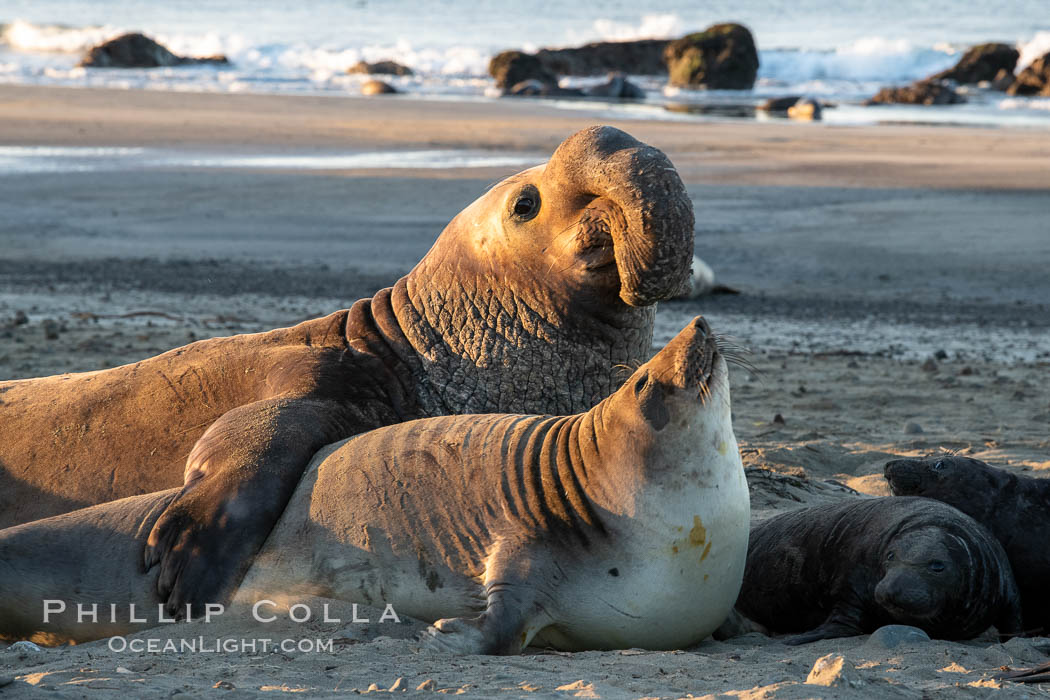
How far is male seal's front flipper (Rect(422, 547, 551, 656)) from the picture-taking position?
3.70 metres

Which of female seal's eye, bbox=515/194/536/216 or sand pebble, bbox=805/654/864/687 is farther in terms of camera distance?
female seal's eye, bbox=515/194/536/216

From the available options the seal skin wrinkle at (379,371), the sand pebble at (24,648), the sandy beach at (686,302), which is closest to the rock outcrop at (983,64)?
the sandy beach at (686,302)

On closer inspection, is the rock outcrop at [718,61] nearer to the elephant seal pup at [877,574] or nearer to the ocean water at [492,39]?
the ocean water at [492,39]

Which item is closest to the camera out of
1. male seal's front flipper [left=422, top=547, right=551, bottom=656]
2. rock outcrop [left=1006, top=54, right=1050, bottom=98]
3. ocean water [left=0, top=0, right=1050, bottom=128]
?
male seal's front flipper [left=422, top=547, right=551, bottom=656]

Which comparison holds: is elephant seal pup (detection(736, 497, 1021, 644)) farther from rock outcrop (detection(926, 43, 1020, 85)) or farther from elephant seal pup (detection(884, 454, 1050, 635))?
rock outcrop (detection(926, 43, 1020, 85))

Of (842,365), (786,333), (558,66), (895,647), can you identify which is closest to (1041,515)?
(895,647)

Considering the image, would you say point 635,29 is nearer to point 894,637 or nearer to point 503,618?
point 894,637

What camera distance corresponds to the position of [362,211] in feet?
50.3

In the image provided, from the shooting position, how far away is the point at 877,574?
14.1 feet

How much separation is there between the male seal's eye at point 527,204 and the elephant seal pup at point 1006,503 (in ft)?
5.72

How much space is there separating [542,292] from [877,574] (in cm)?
148

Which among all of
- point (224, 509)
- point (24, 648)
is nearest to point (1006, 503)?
point (224, 509)

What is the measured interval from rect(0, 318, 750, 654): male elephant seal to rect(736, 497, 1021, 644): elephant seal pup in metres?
0.57

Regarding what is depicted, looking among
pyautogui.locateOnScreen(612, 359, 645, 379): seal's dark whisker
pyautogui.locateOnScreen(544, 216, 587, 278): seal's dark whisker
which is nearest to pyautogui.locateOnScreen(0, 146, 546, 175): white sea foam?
Result: pyautogui.locateOnScreen(612, 359, 645, 379): seal's dark whisker
